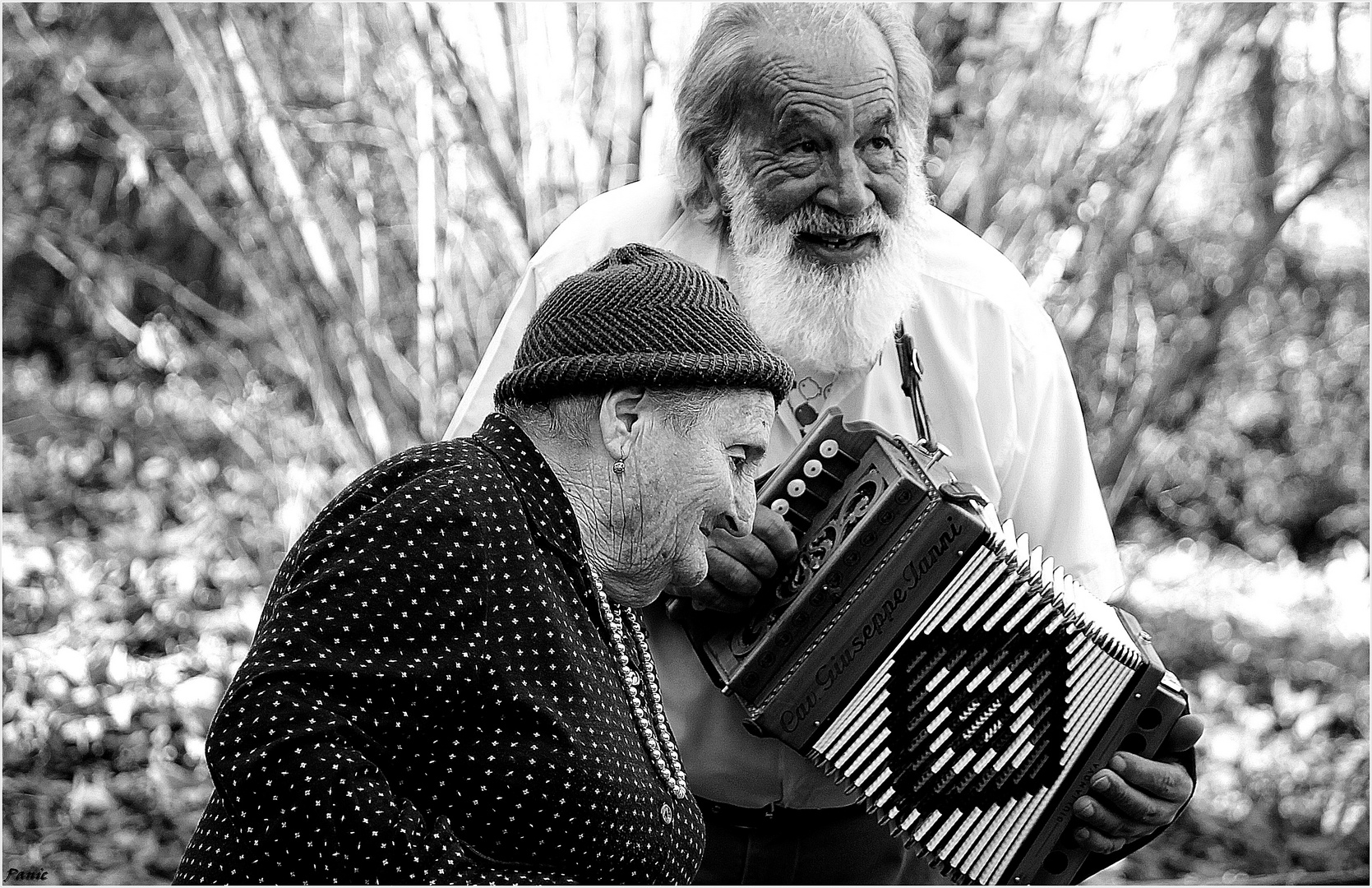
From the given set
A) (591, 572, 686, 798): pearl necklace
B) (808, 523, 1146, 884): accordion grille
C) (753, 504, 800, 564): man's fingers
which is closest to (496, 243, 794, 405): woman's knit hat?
(591, 572, 686, 798): pearl necklace

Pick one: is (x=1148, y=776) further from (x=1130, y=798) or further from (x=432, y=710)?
(x=432, y=710)

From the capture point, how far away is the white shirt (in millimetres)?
2518

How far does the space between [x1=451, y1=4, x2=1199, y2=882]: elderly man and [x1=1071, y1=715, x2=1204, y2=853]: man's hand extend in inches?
18.0

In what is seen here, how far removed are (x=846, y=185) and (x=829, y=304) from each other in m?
0.22

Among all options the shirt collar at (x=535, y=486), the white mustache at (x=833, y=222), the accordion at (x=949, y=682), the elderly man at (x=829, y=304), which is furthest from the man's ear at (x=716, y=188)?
the shirt collar at (x=535, y=486)

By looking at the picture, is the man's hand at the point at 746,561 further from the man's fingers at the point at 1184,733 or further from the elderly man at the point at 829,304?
the man's fingers at the point at 1184,733

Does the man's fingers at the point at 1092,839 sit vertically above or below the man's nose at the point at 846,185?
below

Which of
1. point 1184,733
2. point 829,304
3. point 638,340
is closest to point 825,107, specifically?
point 829,304

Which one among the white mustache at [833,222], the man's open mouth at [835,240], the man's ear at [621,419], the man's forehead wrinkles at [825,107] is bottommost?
the man's ear at [621,419]

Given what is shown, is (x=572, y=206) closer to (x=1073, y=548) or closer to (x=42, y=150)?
(x=1073, y=548)

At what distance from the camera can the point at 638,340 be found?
1648mm

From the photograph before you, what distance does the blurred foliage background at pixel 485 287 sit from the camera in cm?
500

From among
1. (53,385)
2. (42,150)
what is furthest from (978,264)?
(53,385)

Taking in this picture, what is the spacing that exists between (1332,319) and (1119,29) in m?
4.04
